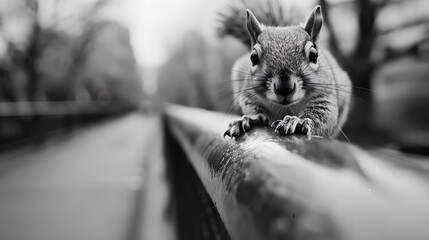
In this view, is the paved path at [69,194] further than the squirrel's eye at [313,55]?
Yes

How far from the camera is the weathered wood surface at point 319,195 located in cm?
31

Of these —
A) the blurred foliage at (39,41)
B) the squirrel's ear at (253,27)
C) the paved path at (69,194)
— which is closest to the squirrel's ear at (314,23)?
the squirrel's ear at (253,27)

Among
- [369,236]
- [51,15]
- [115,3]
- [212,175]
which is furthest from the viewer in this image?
[115,3]

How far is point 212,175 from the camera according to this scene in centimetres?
64

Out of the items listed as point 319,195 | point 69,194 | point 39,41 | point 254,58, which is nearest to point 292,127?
point 254,58

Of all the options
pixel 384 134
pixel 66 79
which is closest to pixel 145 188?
pixel 384 134

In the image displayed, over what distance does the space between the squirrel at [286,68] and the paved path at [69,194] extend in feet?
6.27

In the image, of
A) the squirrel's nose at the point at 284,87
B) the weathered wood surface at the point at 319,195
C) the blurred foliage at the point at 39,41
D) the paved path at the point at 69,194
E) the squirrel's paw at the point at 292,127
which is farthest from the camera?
the blurred foliage at the point at 39,41

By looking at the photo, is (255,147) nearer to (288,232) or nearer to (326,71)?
(288,232)

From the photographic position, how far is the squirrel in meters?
0.77

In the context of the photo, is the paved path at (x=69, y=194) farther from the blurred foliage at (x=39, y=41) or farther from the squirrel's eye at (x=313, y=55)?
the blurred foliage at (x=39, y=41)

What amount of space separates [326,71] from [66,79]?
23.1 m

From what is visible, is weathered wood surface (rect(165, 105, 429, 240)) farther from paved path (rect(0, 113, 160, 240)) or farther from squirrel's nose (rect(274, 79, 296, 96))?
paved path (rect(0, 113, 160, 240))

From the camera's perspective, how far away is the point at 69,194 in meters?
3.47
